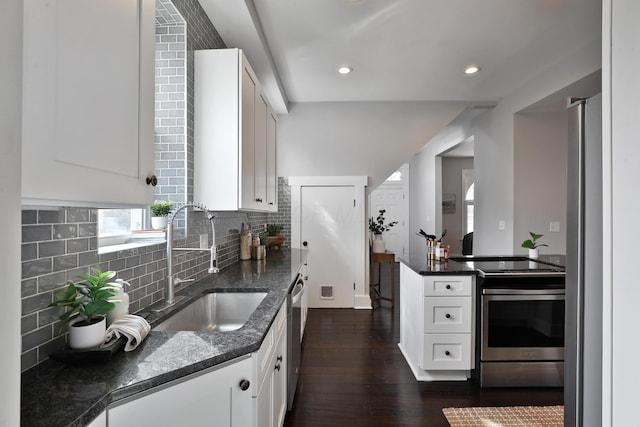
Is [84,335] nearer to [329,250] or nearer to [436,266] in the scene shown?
[436,266]

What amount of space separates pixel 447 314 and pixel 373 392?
78cm

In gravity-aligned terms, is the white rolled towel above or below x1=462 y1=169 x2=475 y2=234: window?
below

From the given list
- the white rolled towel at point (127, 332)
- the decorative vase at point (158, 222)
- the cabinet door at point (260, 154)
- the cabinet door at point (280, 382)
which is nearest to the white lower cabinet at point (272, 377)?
the cabinet door at point (280, 382)

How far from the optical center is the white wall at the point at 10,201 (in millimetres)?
380

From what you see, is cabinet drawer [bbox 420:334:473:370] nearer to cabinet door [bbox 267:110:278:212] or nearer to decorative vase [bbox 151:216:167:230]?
cabinet door [bbox 267:110:278:212]

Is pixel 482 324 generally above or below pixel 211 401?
below

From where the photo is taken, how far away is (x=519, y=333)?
2.38 metres

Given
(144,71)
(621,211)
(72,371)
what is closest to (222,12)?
(144,71)

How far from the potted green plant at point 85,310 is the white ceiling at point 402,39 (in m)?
1.78

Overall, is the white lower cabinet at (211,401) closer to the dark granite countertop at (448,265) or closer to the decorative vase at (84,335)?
the decorative vase at (84,335)

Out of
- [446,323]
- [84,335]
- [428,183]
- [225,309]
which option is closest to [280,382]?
[225,309]

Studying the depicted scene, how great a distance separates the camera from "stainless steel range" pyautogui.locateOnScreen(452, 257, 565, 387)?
2.36 metres

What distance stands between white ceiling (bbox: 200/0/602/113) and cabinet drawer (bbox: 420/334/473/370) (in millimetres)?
2315

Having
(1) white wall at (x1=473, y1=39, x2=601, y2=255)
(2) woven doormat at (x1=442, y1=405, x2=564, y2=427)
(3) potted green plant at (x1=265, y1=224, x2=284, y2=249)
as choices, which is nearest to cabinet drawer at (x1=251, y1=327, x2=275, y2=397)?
(2) woven doormat at (x1=442, y1=405, x2=564, y2=427)
